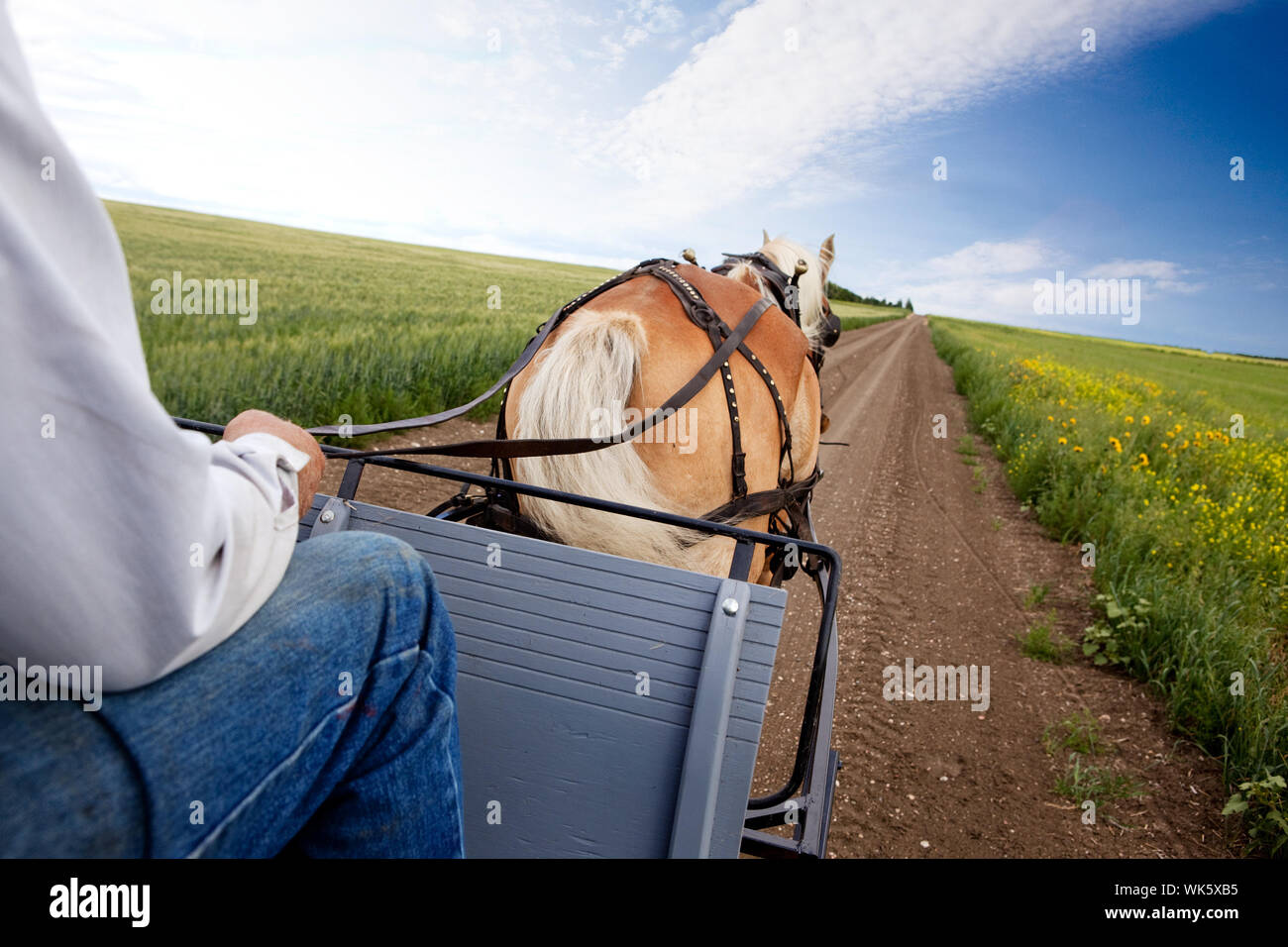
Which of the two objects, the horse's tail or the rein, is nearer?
the rein

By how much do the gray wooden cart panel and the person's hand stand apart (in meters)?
0.48

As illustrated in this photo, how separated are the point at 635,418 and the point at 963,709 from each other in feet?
8.17

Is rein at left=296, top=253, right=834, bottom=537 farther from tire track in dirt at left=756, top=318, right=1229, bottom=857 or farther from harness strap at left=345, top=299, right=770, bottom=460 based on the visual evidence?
tire track in dirt at left=756, top=318, right=1229, bottom=857

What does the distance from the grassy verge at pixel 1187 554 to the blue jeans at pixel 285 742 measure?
3.19 m

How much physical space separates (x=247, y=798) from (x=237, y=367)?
6.53 metres

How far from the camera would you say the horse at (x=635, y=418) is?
219cm

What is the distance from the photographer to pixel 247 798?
860 millimetres

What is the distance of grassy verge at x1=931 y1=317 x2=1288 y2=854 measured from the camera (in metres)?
3.07

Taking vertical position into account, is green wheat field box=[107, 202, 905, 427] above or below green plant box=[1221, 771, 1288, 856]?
above

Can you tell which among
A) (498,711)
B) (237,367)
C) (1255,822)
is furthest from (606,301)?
(237,367)

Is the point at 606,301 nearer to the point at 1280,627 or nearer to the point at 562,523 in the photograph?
the point at 562,523

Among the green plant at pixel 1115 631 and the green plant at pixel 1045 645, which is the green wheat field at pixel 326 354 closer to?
the green plant at pixel 1045 645

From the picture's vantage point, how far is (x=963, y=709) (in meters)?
3.52

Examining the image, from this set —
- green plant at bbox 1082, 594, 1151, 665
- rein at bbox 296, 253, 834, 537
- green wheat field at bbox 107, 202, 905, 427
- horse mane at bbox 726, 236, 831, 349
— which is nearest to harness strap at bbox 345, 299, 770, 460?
rein at bbox 296, 253, 834, 537
